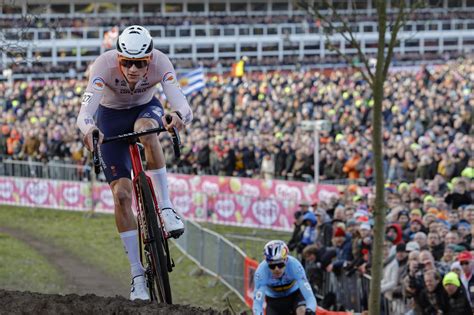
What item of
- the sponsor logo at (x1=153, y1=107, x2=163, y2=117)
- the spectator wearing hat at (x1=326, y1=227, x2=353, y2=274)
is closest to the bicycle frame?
the sponsor logo at (x1=153, y1=107, x2=163, y2=117)

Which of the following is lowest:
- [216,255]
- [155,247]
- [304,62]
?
[216,255]

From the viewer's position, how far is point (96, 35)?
5897cm

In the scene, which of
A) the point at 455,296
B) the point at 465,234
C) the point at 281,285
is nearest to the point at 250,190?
the point at 465,234

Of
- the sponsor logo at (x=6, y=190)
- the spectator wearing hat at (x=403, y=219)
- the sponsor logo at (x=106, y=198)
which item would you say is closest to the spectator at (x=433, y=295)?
the spectator wearing hat at (x=403, y=219)

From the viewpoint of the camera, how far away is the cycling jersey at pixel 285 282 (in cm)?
1033

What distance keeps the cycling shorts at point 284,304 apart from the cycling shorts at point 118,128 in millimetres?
2512

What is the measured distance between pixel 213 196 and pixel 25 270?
20.4 ft

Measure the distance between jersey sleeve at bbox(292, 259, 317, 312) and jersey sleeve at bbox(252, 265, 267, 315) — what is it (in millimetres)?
311

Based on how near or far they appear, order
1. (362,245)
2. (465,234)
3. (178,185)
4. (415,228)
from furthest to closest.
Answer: (178,185) → (415,228) → (362,245) → (465,234)

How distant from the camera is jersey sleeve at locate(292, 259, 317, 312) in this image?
10.2 m

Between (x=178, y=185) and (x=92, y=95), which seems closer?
(x=92, y=95)

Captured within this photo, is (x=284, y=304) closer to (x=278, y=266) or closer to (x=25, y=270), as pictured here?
(x=278, y=266)

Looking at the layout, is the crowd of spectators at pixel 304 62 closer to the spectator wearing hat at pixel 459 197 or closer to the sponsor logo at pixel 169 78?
the spectator wearing hat at pixel 459 197

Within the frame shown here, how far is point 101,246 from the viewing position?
22719mm
